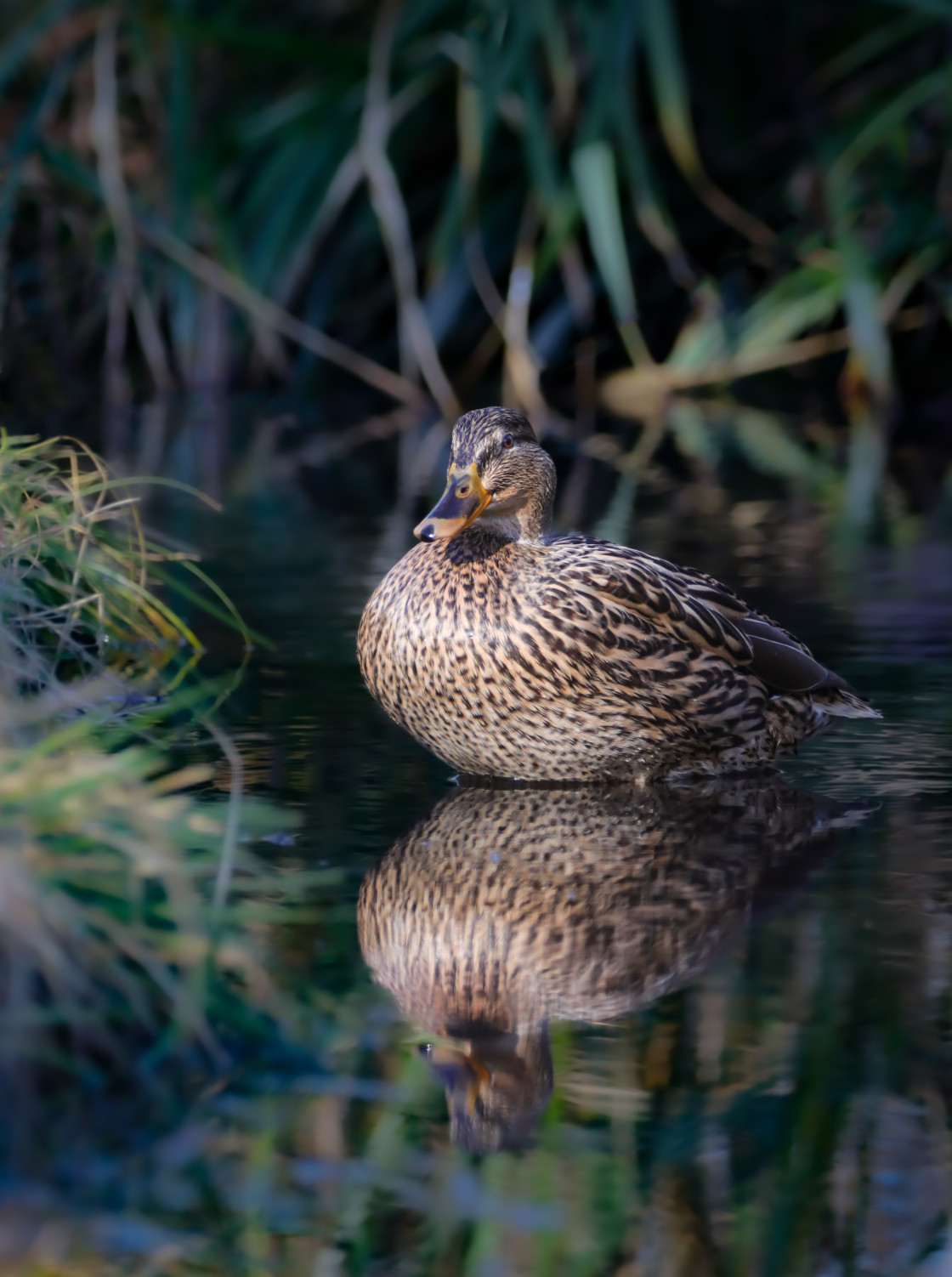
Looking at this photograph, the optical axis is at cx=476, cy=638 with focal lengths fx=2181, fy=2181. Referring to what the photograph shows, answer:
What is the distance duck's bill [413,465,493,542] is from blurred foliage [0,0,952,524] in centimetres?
619

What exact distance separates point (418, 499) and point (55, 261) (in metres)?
4.58

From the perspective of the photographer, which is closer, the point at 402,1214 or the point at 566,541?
the point at 402,1214

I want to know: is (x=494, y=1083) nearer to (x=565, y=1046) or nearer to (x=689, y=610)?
(x=565, y=1046)

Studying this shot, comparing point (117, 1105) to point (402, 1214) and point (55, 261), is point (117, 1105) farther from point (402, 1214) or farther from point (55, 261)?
point (55, 261)

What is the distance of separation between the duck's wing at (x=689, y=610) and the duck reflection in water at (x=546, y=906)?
0.31m

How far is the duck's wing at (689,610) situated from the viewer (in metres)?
5.14

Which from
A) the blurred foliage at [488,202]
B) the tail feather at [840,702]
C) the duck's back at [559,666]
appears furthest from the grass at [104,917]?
the blurred foliage at [488,202]

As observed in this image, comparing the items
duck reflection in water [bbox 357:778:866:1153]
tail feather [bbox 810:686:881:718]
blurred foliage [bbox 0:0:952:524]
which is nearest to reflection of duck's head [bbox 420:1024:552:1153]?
duck reflection in water [bbox 357:778:866:1153]

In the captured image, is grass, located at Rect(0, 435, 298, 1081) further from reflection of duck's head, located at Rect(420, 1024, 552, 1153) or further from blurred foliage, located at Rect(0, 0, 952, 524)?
blurred foliage, located at Rect(0, 0, 952, 524)

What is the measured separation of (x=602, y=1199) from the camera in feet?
9.45

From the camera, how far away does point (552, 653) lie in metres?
4.98

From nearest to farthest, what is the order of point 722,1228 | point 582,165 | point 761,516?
point 722,1228, point 761,516, point 582,165

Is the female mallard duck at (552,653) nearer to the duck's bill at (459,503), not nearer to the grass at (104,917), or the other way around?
the duck's bill at (459,503)

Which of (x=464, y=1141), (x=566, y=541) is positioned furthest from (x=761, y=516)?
(x=464, y=1141)
